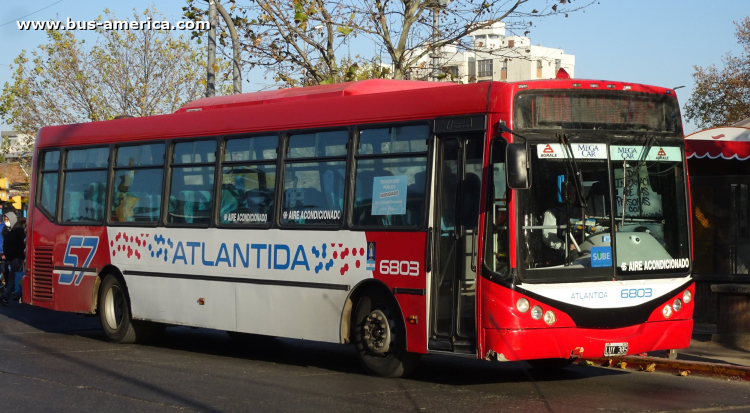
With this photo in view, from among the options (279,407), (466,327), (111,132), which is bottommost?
(279,407)

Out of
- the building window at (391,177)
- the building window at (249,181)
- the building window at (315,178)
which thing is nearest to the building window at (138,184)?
the building window at (249,181)

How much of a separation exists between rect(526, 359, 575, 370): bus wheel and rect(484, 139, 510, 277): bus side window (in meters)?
2.04

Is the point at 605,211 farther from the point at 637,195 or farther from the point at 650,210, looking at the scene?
the point at 650,210

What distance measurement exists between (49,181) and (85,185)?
1.02 metres

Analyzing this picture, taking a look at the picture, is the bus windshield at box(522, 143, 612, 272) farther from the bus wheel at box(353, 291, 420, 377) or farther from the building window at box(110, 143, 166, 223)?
the building window at box(110, 143, 166, 223)

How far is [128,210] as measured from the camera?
43.0ft

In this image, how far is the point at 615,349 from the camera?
345 inches

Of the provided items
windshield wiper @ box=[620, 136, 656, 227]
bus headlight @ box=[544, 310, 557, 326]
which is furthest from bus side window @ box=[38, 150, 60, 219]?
windshield wiper @ box=[620, 136, 656, 227]

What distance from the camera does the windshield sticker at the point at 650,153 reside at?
898 cm

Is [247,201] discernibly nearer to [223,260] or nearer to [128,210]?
[223,260]

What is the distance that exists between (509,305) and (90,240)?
7.35 meters

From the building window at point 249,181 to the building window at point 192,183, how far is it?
0.99 feet

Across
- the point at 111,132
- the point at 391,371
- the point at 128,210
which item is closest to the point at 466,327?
the point at 391,371

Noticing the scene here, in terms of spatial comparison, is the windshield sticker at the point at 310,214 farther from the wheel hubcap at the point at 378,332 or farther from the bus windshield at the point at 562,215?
the bus windshield at the point at 562,215
